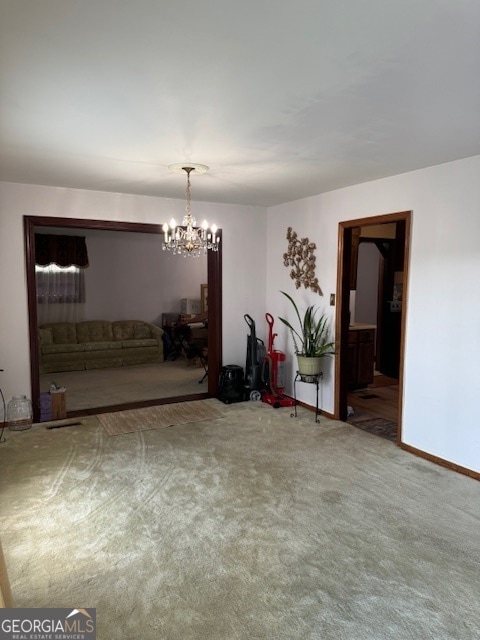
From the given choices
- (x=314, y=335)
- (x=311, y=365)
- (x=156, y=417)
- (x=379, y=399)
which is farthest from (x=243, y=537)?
(x=379, y=399)

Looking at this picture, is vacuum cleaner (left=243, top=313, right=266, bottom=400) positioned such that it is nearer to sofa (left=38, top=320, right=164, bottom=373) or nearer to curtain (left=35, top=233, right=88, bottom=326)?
sofa (left=38, top=320, right=164, bottom=373)

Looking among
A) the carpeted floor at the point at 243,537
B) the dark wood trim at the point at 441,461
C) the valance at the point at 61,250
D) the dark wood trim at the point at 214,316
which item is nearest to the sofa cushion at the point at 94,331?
the valance at the point at 61,250

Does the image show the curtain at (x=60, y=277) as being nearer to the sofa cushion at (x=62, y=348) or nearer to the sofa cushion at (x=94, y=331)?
the sofa cushion at (x=94, y=331)

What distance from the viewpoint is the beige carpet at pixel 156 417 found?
4.48 meters

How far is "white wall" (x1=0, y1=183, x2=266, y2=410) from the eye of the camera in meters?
4.42

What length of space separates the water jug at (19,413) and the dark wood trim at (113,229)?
0.10 m

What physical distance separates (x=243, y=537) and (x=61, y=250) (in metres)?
6.58

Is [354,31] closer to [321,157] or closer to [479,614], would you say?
[321,157]

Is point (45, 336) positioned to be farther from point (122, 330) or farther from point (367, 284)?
point (367, 284)

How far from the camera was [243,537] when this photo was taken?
258 centimetres

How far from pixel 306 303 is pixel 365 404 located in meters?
1.45

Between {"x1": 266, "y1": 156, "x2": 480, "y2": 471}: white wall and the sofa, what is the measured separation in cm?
498

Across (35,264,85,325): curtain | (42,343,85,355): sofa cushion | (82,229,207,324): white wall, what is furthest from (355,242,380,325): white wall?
(35,264,85,325): curtain

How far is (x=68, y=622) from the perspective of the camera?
1.94 meters
